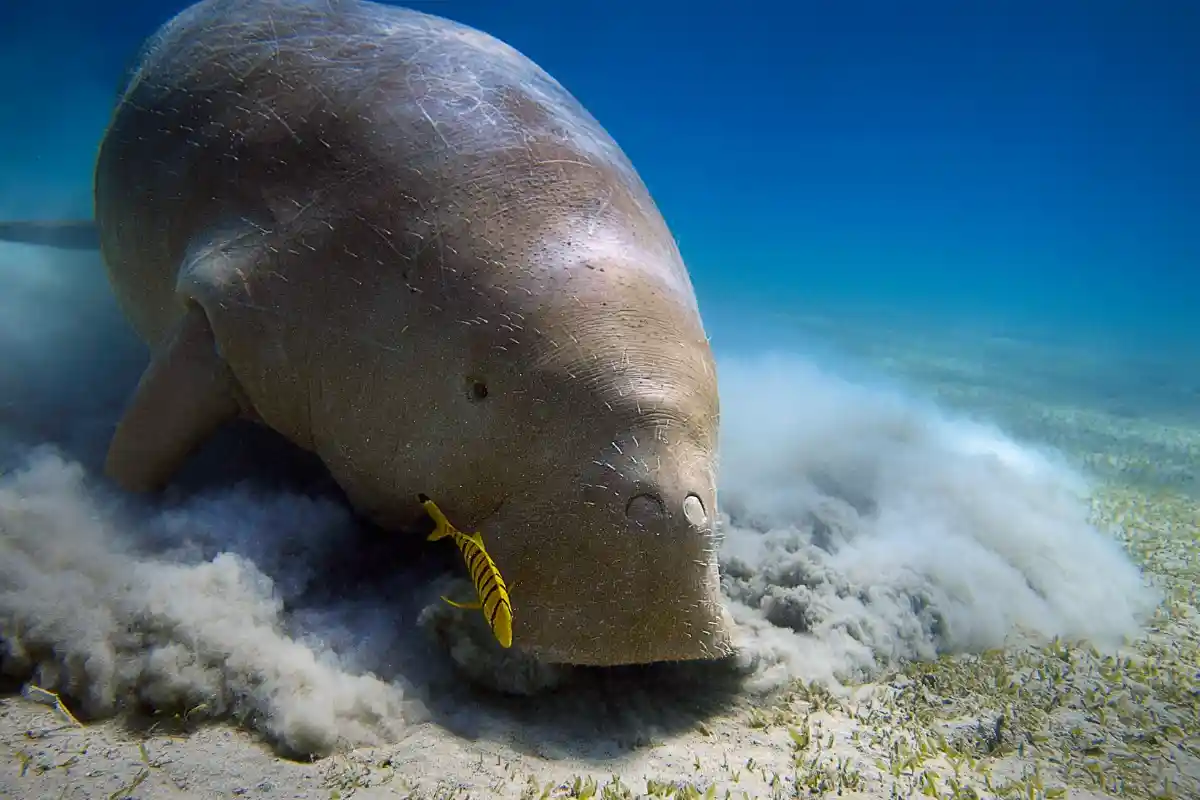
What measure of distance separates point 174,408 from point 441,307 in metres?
1.50

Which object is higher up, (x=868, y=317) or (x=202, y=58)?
(x=868, y=317)

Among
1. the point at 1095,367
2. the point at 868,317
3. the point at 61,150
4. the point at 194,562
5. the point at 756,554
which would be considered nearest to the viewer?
the point at 194,562

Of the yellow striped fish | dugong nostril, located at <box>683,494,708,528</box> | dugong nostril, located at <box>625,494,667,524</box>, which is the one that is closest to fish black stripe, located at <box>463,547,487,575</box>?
the yellow striped fish

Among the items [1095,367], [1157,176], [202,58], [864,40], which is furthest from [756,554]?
[1157,176]

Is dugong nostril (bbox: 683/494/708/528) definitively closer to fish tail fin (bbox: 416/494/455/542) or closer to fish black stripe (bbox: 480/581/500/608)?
fish black stripe (bbox: 480/581/500/608)

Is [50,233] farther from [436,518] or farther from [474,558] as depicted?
[474,558]

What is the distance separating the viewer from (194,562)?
270 centimetres

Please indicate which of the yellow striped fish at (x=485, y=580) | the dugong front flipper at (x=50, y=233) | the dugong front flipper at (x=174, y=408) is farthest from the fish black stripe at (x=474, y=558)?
the dugong front flipper at (x=50, y=233)

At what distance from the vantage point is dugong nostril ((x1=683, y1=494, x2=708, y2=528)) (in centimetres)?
216

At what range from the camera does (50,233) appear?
6574 mm

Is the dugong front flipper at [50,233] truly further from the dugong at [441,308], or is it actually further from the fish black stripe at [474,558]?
the fish black stripe at [474,558]

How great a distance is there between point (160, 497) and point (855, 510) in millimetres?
4079

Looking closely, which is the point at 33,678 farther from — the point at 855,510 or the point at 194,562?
the point at 855,510

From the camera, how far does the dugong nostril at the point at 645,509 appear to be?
2127 mm
